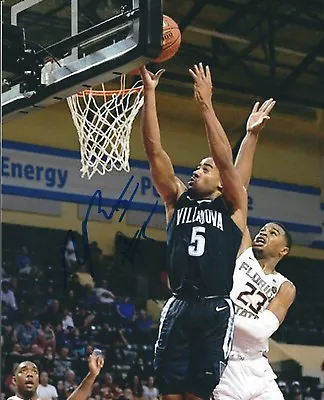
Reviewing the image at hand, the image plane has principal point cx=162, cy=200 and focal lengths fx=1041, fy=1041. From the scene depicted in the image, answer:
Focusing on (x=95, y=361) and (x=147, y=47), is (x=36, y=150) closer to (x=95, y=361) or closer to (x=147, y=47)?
(x=95, y=361)

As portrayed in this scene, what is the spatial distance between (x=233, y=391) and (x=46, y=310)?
812 cm

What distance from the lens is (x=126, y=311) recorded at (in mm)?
14766

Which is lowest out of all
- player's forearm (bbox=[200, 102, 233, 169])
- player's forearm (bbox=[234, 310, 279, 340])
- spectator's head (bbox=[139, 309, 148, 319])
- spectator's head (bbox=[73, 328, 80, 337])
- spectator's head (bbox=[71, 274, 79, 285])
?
player's forearm (bbox=[234, 310, 279, 340])

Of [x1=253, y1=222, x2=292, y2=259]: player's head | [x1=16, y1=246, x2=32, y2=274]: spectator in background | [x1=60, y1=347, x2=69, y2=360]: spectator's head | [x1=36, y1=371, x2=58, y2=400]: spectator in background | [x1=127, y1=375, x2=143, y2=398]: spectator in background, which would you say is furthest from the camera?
[x1=16, y1=246, x2=32, y2=274]: spectator in background

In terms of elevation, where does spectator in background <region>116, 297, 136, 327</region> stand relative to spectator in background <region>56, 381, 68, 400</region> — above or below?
above

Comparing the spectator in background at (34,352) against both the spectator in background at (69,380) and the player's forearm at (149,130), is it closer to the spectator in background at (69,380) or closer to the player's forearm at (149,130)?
the spectator in background at (69,380)

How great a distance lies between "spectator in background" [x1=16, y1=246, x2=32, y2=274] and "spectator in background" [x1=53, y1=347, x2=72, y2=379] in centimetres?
157

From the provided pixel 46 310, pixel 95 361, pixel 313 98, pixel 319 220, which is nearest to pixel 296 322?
pixel 319 220

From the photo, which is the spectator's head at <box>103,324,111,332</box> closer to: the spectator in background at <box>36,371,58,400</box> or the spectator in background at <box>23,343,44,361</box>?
the spectator in background at <box>23,343,44,361</box>

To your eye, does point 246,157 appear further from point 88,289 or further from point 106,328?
point 88,289

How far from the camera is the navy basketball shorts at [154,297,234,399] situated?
5.13 m

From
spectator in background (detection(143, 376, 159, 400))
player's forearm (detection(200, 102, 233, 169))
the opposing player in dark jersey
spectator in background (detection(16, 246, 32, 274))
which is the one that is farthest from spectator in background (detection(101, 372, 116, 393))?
player's forearm (detection(200, 102, 233, 169))

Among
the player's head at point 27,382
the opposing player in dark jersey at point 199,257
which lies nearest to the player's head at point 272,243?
the opposing player in dark jersey at point 199,257
